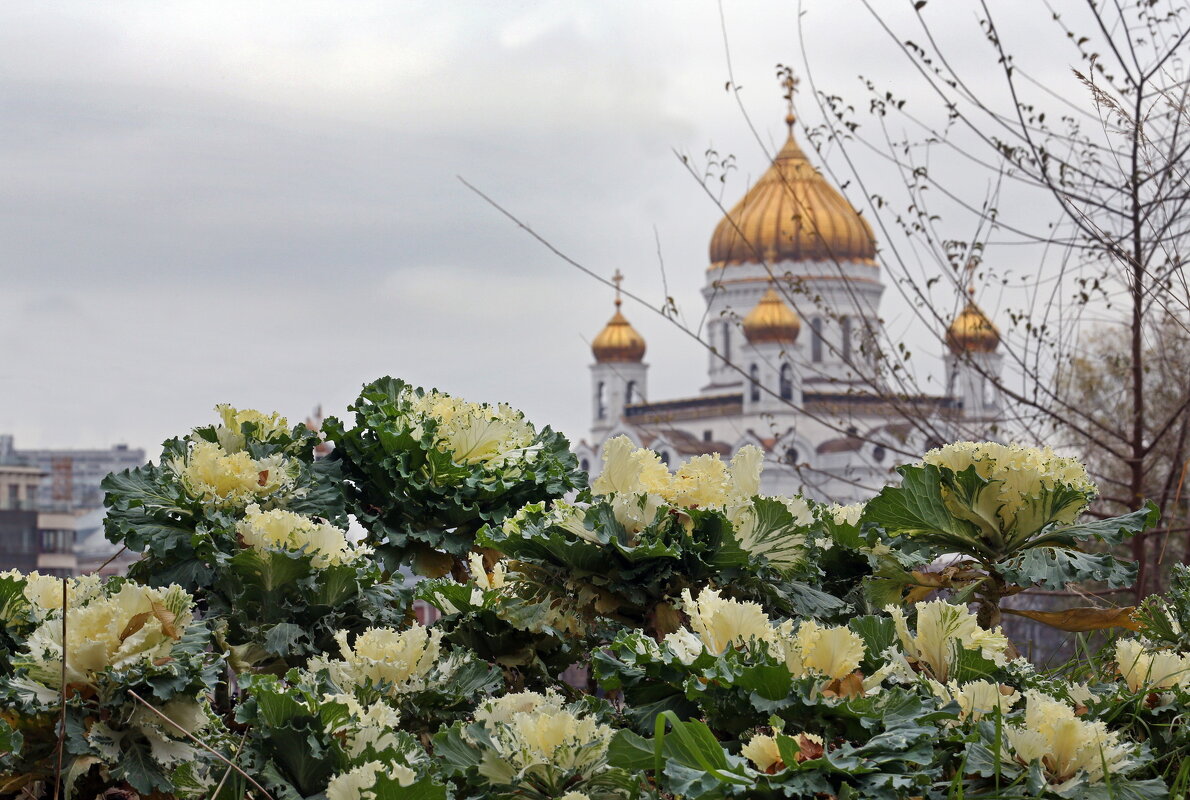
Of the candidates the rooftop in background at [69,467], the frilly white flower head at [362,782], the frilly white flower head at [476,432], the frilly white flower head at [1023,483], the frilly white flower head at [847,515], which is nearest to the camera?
the frilly white flower head at [362,782]

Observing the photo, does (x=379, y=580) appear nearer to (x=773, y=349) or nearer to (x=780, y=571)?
(x=780, y=571)

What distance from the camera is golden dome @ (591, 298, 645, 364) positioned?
61469 millimetres

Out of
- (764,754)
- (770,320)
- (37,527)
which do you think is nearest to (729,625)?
(764,754)

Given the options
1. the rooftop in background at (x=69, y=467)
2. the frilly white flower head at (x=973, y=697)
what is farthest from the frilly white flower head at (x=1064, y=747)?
the rooftop in background at (x=69, y=467)

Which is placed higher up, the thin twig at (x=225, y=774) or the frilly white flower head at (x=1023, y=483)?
the frilly white flower head at (x=1023, y=483)

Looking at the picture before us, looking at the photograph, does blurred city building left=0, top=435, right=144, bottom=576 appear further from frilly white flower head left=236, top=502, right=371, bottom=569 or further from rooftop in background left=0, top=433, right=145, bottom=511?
frilly white flower head left=236, top=502, right=371, bottom=569

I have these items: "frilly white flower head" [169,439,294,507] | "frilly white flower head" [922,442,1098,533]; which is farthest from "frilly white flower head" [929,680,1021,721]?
"frilly white flower head" [169,439,294,507]

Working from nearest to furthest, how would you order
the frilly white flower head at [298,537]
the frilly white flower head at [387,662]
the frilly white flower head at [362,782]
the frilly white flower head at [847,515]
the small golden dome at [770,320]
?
1. the frilly white flower head at [362,782]
2. the frilly white flower head at [387,662]
3. the frilly white flower head at [298,537]
4. the frilly white flower head at [847,515]
5. the small golden dome at [770,320]

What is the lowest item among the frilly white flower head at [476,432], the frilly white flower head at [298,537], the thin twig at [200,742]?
the thin twig at [200,742]

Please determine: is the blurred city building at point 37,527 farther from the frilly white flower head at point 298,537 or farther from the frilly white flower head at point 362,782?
the frilly white flower head at point 362,782

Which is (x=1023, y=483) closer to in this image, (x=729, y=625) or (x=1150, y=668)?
(x=1150, y=668)

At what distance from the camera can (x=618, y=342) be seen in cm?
6134

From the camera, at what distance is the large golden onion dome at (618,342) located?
6147 cm

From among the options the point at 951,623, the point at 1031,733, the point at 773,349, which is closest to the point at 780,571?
the point at 951,623
